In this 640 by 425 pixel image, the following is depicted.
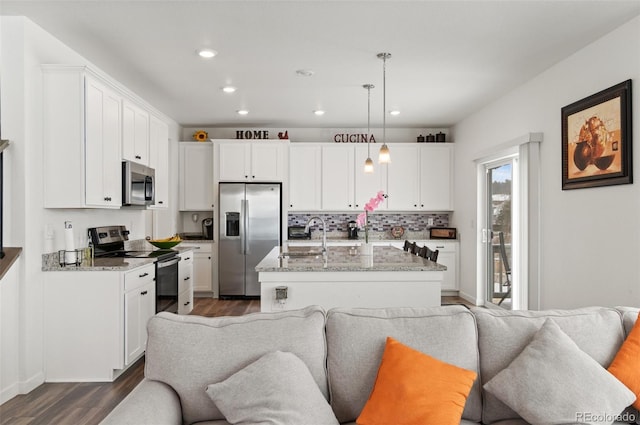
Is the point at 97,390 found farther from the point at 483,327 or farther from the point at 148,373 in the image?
the point at 483,327

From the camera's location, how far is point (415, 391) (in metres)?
1.54

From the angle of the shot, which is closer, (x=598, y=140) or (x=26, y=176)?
(x=26, y=176)

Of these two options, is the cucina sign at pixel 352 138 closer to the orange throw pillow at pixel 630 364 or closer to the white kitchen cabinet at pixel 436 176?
the white kitchen cabinet at pixel 436 176

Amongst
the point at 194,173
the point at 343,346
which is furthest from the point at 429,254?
the point at 194,173

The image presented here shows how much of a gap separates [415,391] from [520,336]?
22.5 inches

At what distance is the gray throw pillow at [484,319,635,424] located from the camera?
154 centimetres

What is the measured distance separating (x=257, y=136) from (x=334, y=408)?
18.2ft

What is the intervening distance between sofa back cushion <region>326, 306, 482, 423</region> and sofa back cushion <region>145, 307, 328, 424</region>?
60 mm

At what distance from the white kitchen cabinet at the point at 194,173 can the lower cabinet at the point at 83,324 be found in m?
3.50

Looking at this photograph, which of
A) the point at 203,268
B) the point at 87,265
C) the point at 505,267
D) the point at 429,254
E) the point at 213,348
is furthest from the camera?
the point at 203,268

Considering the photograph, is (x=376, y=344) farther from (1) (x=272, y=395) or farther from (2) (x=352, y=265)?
(2) (x=352, y=265)

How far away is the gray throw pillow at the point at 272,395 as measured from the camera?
1467 millimetres

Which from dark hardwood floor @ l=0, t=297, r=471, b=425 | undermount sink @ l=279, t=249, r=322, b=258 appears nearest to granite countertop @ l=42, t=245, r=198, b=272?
dark hardwood floor @ l=0, t=297, r=471, b=425

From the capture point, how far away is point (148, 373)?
66.5 inches
